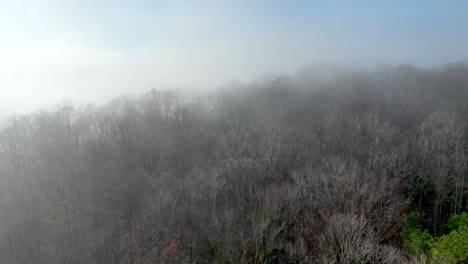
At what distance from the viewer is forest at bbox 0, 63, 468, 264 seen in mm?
33094

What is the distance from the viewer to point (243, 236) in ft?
112

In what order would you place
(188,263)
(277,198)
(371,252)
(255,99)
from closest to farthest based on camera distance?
1. (371,252)
2. (188,263)
3. (277,198)
4. (255,99)

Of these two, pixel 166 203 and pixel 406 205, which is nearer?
pixel 166 203


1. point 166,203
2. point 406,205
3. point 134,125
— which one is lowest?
point 406,205

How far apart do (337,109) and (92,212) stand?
194ft

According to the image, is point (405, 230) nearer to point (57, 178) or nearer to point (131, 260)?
point (131, 260)

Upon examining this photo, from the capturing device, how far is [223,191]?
4238 centimetres

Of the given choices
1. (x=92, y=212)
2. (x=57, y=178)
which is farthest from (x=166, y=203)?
(x=57, y=178)

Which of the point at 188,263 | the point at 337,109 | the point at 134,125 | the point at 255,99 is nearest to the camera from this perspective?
the point at 188,263

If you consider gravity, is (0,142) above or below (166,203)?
above

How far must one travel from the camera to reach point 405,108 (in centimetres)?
8875

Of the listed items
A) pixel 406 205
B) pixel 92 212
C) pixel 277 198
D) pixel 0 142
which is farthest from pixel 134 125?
pixel 406 205

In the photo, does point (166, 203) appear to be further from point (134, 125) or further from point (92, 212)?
point (134, 125)

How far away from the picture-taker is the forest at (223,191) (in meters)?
33.1
